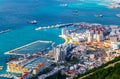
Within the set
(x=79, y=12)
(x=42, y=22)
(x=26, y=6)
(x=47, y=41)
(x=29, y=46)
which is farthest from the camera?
(x=26, y=6)

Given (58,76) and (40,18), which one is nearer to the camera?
(58,76)

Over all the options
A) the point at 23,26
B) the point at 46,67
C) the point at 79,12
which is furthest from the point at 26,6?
the point at 46,67

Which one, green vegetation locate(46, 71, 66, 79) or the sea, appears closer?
green vegetation locate(46, 71, 66, 79)

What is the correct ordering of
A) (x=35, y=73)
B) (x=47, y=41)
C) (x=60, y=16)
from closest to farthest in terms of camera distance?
(x=35, y=73), (x=47, y=41), (x=60, y=16)

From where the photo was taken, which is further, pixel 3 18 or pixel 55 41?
pixel 3 18

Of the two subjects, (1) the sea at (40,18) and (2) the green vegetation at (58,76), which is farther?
(1) the sea at (40,18)

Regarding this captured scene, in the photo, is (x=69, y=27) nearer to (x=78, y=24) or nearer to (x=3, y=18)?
(x=78, y=24)

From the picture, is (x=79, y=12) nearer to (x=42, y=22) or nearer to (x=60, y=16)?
(x=60, y=16)
